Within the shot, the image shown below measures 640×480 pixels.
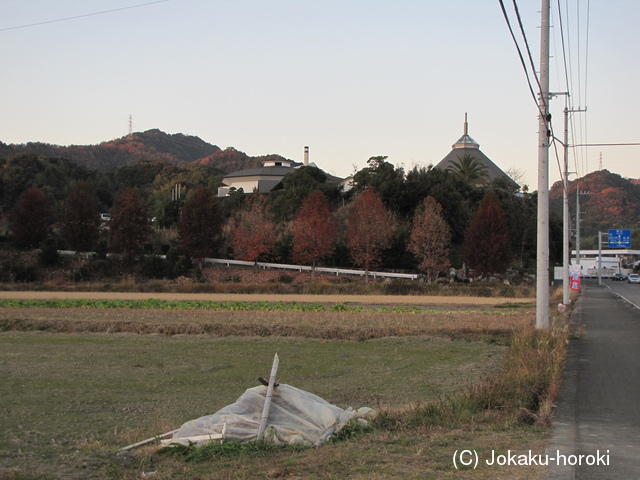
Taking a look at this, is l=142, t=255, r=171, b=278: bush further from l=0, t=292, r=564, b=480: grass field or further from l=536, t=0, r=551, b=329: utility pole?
l=536, t=0, r=551, b=329: utility pole

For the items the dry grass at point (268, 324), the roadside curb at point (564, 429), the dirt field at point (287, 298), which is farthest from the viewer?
the dirt field at point (287, 298)

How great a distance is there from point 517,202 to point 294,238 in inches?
1088

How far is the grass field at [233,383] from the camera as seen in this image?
7.34 meters

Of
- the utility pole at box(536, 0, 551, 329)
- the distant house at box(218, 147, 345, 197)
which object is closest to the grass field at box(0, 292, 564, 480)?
the utility pole at box(536, 0, 551, 329)

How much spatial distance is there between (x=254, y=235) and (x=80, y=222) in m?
17.5

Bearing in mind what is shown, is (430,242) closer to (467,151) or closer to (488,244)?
(488,244)

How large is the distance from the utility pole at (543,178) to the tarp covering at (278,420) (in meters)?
10.2

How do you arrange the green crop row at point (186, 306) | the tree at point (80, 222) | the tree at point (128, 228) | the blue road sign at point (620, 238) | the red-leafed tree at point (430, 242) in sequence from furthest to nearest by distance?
the blue road sign at point (620, 238)
the tree at point (80, 222)
the tree at point (128, 228)
the red-leafed tree at point (430, 242)
the green crop row at point (186, 306)

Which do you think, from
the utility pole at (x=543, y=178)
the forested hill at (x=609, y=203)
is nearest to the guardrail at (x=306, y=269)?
the utility pole at (x=543, y=178)

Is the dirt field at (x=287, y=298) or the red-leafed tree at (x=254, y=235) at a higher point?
the red-leafed tree at (x=254, y=235)

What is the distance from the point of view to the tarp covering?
7969 mm

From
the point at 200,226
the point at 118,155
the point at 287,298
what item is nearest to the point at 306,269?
the point at 200,226

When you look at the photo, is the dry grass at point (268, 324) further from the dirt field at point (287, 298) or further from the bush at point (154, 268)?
the bush at point (154, 268)

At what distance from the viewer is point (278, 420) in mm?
8273
